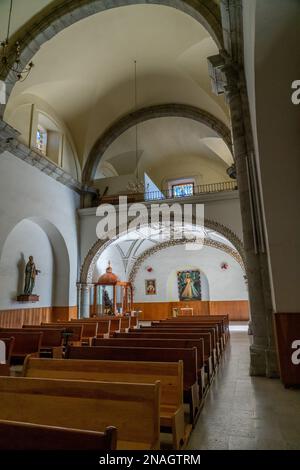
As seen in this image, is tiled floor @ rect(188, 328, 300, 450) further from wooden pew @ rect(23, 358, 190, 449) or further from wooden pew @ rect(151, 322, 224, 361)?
wooden pew @ rect(151, 322, 224, 361)

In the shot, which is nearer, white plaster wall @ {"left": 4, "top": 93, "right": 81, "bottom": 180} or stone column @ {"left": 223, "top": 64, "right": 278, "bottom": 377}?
stone column @ {"left": 223, "top": 64, "right": 278, "bottom": 377}

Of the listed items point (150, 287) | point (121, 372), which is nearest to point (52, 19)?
point (121, 372)

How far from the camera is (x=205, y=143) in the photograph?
52.5ft

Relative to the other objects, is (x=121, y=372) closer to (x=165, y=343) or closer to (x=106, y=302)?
(x=165, y=343)

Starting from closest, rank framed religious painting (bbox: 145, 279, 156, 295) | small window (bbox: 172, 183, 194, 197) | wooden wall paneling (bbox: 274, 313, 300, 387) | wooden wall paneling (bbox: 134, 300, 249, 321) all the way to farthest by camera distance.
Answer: wooden wall paneling (bbox: 274, 313, 300, 387)
small window (bbox: 172, 183, 194, 197)
wooden wall paneling (bbox: 134, 300, 249, 321)
framed religious painting (bbox: 145, 279, 156, 295)

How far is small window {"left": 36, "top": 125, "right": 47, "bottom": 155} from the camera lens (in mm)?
12627

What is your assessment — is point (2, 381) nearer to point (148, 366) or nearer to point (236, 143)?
point (148, 366)

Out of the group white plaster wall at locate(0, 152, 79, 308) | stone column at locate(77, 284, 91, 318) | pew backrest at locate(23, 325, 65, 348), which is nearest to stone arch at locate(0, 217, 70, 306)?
white plaster wall at locate(0, 152, 79, 308)

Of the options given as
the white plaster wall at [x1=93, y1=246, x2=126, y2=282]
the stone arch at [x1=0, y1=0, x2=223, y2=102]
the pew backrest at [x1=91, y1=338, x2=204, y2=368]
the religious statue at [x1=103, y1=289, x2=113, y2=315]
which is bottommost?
the pew backrest at [x1=91, y1=338, x2=204, y2=368]

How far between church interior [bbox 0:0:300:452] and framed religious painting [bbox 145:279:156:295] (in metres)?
0.07

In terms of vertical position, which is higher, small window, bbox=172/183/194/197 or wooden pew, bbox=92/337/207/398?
small window, bbox=172/183/194/197
